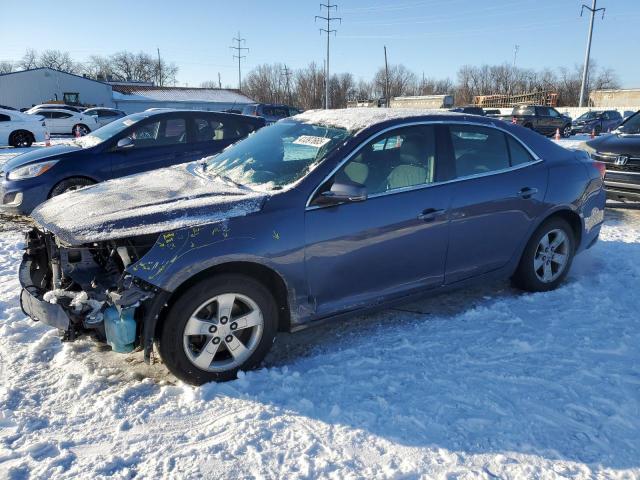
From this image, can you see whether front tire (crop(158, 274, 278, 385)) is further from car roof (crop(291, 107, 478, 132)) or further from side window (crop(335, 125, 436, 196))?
car roof (crop(291, 107, 478, 132))

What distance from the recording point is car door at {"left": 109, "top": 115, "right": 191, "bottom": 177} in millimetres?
7348

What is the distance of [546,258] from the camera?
4672mm

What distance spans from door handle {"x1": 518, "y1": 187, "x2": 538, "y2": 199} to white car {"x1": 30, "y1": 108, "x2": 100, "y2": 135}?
25.6 meters

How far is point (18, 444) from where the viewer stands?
2.63 metres

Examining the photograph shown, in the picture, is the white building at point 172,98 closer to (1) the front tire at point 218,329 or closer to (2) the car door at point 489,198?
(2) the car door at point 489,198

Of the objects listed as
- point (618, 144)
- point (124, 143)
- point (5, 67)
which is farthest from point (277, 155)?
point (5, 67)

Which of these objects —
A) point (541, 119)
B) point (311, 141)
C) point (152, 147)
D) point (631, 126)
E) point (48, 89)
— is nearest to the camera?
point (311, 141)

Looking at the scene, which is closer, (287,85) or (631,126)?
(631,126)

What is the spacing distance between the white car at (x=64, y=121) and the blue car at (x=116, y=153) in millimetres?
20152

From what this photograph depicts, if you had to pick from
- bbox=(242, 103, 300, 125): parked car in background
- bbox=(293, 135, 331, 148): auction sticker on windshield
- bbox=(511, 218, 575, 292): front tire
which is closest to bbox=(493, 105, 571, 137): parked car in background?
bbox=(242, 103, 300, 125): parked car in background

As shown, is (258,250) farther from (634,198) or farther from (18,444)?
(634,198)

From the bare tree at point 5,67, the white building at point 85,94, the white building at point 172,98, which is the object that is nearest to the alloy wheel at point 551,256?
the white building at point 85,94

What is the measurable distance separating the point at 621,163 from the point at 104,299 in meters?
7.71

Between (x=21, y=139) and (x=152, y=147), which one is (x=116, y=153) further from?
(x=21, y=139)
